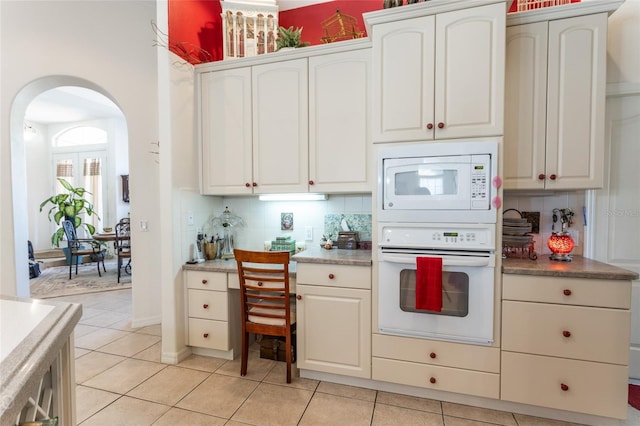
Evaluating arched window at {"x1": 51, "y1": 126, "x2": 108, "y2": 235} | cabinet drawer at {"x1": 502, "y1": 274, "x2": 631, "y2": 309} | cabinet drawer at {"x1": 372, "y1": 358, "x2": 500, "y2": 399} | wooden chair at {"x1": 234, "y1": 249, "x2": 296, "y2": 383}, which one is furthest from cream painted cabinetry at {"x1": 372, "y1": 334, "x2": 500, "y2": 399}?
arched window at {"x1": 51, "y1": 126, "x2": 108, "y2": 235}

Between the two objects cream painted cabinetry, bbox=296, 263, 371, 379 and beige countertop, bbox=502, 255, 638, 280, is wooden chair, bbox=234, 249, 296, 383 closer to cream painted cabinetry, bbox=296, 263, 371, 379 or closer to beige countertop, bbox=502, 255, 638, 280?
cream painted cabinetry, bbox=296, 263, 371, 379

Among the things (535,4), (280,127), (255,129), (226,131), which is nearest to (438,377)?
(280,127)

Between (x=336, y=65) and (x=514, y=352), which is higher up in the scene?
(x=336, y=65)

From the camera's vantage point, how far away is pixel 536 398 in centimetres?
179

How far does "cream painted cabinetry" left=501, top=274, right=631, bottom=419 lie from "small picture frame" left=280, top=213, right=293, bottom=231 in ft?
5.96

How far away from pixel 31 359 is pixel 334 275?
1.63 m

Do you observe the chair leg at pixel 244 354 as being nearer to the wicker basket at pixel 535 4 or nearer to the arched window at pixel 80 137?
the wicker basket at pixel 535 4

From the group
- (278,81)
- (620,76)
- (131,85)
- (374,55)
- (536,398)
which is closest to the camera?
(536,398)

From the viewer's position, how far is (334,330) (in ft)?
7.02

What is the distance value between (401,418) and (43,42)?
459 centimetres

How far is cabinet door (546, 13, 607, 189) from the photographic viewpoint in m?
1.88

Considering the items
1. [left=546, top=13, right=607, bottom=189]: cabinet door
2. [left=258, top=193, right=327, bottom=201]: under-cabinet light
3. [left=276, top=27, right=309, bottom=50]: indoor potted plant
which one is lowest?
[left=258, top=193, right=327, bottom=201]: under-cabinet light

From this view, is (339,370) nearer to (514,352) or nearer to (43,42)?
(514,352)

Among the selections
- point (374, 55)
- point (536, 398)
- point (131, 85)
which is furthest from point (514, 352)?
point (131, 85)
